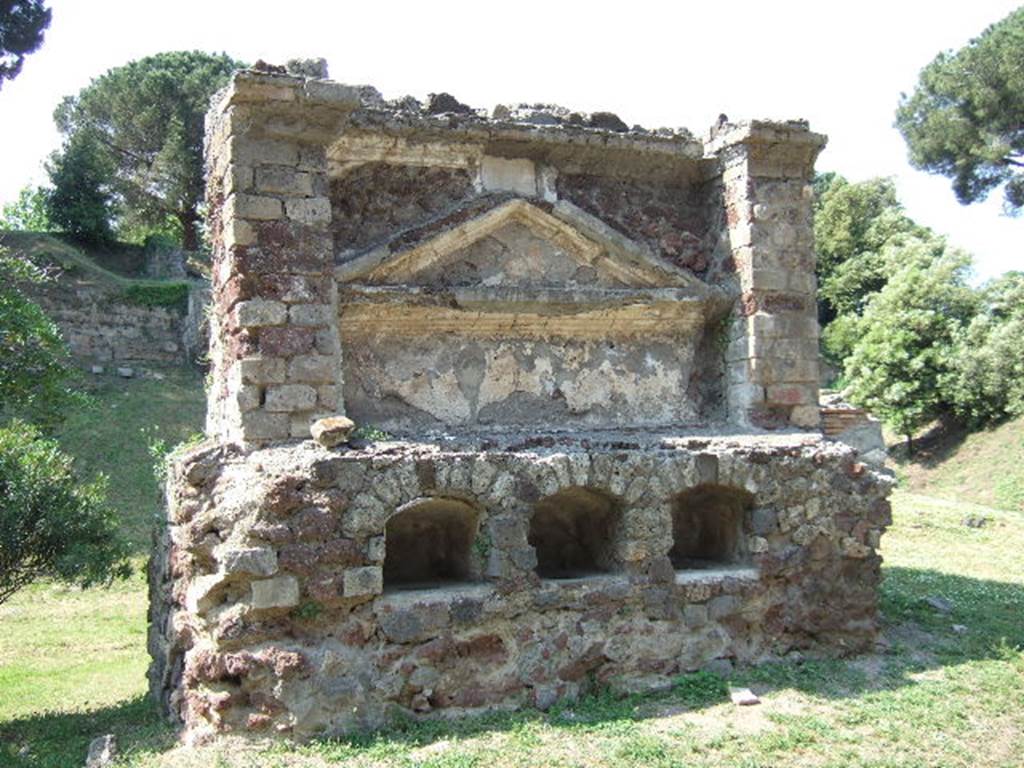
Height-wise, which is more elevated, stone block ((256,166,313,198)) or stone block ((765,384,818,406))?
stone block ((256,166,313,198))

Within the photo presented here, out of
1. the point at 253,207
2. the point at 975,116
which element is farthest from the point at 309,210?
the point at 975,116

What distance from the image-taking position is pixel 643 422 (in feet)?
27.9

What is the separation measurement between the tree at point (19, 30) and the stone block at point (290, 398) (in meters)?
20.4

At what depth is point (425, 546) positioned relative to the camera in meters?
7.89

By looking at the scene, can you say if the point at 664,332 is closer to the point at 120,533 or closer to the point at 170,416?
the point at 120,533

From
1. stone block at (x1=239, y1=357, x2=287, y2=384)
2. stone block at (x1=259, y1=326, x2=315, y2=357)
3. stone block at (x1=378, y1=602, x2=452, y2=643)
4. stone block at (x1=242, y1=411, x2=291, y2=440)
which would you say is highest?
stone block at (x1=259, y1=326, x2=315, y2=357)

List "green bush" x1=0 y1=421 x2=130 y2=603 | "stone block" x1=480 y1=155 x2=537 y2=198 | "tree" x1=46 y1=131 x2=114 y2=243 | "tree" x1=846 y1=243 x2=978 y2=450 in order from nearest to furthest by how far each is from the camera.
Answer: "green bush" x1=0 y1=421 x2=130 y2=603 < "stone block" x1=480 y1=155 x2=537 y2=198 < "tree" x1=846 y1=243 x2=978 y2=450 < "tree" x1=46 y1=131 x2=114 y2=243

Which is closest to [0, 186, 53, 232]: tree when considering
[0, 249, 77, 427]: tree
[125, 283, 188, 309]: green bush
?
[125, 283, 188, 309]: green bush

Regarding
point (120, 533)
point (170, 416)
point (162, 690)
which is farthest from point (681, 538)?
point (170, 416)

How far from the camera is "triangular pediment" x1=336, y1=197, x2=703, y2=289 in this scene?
7750 mm

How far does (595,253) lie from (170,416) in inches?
566

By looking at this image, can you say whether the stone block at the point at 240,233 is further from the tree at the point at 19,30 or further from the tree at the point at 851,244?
the tree at the point at 851,244

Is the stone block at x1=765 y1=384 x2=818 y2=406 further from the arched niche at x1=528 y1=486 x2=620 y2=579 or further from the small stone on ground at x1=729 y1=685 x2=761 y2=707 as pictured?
the small stone on ground at x1=729 y1=685 x2=761 y2=707

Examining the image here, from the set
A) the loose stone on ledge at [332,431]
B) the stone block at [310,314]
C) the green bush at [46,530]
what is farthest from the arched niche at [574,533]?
the green bush at [46,530]
